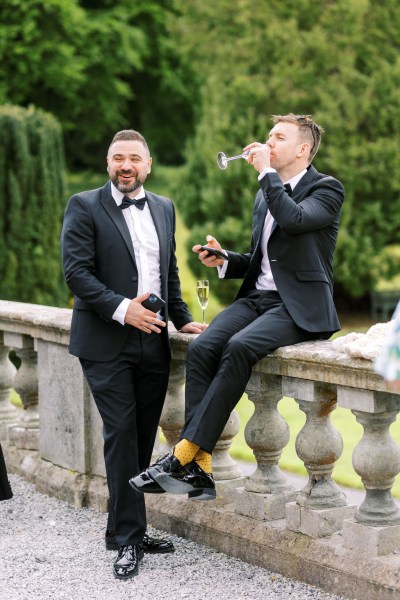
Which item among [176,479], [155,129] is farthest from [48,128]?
[155,129]

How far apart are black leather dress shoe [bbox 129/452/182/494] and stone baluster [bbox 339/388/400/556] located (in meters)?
0.76

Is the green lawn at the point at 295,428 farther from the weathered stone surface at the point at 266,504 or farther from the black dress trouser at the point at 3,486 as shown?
the weathered stone surface at the point at 266,504

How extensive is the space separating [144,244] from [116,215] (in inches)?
7.7

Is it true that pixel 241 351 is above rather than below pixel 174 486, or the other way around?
above

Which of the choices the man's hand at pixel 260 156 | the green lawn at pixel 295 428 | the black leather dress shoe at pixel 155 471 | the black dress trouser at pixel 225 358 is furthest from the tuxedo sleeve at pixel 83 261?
the green lawn at pixel 295 428

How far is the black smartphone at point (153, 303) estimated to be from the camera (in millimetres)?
4828

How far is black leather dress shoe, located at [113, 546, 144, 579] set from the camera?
15.6ft

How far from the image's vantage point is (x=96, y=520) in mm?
5668

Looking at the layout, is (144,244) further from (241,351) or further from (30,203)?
(30,203)

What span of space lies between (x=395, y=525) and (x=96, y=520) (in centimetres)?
193

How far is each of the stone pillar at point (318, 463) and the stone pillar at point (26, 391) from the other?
7.81 ft

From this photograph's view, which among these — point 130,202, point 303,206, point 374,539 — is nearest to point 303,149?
point 303,206

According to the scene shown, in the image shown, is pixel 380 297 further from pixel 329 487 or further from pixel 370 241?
pixel 329 487

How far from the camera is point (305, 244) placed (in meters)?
4.74
